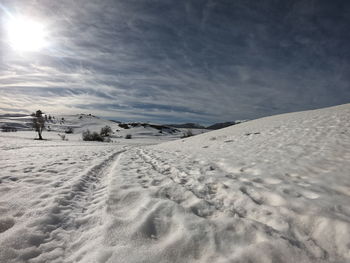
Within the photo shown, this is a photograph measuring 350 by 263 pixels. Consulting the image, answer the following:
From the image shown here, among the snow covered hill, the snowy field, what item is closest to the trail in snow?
the snowy field

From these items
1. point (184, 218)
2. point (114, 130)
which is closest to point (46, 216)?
point (184, 218)

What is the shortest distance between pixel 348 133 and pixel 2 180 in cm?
1296

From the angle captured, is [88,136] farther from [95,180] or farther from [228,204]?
[228,204]

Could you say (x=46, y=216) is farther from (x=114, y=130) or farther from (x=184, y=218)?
(x=114, y=130)

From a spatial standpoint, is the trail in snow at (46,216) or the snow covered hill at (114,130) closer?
the trail in snow at (46,216)

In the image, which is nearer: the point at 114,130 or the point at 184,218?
the point at 184,218

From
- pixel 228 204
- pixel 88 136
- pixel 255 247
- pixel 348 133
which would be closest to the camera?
pixel 255 247

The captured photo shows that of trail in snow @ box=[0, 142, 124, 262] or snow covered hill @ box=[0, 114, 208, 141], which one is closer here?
trail in snow @ box=[0, 142, 124, 262]

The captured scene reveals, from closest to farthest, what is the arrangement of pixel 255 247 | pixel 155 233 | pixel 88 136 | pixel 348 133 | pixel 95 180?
pixel 255 247 < pixel 155 233 < pixel 95 180 < pixel 348 133 < pixel 88 136

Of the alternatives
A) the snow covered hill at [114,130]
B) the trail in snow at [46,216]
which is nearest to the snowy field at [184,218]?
the trail in snow at [46,216]

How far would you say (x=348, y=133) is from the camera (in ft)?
25.5

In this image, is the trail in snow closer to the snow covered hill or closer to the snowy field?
the snowy field

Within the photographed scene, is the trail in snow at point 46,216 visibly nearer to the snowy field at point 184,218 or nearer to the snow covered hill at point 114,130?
the snowy field at point 184,218

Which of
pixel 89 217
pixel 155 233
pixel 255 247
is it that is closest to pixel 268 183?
pixel 255 247
